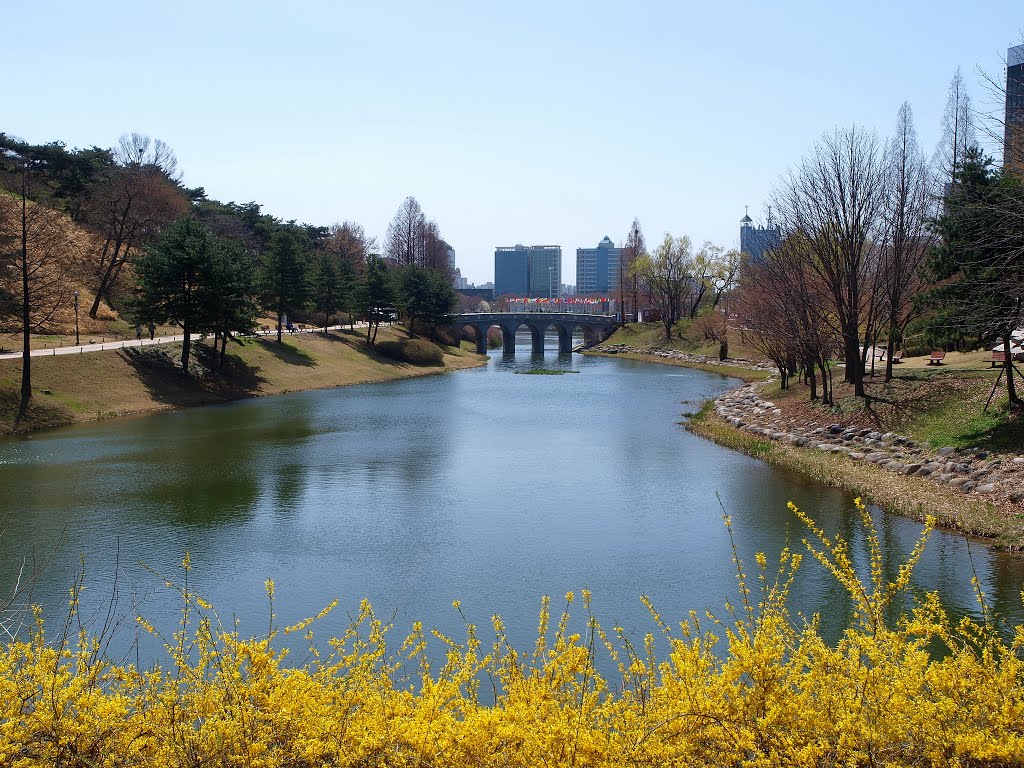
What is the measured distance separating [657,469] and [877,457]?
5837mm

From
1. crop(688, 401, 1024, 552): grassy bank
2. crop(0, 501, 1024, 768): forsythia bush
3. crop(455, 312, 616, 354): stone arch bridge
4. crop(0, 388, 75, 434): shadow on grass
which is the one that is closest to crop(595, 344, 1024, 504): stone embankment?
crop(688, 401, 1024, 552): grassy bank

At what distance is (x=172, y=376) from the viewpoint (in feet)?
133

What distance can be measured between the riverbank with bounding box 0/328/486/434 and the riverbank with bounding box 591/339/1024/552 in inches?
905

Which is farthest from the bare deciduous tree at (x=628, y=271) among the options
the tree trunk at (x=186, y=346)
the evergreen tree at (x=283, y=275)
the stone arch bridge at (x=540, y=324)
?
the tree trunk at (x=186, y=346)

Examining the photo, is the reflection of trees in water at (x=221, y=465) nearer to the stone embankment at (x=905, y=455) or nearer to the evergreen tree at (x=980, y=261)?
the stone embankment at (x=905, y=455)

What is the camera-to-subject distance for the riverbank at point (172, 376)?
32344 mm

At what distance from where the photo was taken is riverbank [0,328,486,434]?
32.3 m

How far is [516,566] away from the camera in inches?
588

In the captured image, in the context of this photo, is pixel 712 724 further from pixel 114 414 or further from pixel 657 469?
pixel 114 414

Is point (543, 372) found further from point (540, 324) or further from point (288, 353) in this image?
point (540, 324)

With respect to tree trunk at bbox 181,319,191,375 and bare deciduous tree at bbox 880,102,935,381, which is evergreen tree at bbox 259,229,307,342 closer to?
tree trunk at bbox 181,319,191,375

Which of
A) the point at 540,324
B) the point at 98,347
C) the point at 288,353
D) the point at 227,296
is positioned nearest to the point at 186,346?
the point at 227,296

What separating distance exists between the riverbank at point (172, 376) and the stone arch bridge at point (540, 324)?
24665 millimetres

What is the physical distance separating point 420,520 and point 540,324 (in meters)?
71.3
